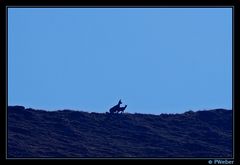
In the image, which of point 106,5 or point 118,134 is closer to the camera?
point 106,5

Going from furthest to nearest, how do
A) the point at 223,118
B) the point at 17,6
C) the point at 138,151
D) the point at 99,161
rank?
the point at 223,118
the point at 138,151
the point at 17,6
the point at 99,161

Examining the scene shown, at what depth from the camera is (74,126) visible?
30.7 metres

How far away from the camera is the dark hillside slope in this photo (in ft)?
85.6

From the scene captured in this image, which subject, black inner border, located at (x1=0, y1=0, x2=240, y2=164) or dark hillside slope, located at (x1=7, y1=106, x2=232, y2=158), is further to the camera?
dark hillside slope, located at (x1=7, y1=106, x2=232, y2=158)

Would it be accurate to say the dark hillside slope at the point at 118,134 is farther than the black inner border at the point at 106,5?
Yes

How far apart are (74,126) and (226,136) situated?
6635 mm

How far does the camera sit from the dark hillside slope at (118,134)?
26.1 meters

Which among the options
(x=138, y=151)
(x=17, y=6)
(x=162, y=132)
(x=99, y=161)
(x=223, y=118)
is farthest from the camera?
(x=223, y=118)

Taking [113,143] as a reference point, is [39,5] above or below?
above

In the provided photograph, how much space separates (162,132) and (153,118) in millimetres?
1618

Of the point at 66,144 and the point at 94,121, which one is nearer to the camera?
the point at 66,144

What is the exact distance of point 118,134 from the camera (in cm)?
2923
